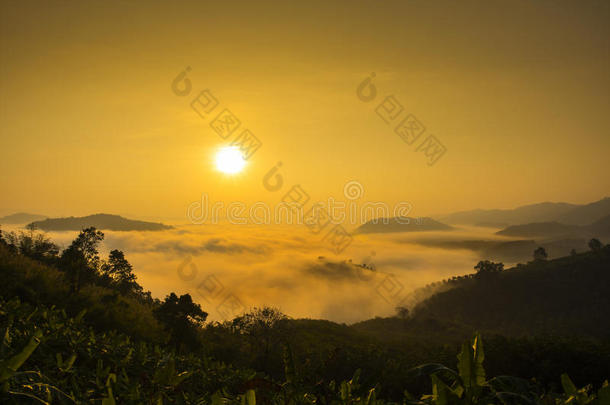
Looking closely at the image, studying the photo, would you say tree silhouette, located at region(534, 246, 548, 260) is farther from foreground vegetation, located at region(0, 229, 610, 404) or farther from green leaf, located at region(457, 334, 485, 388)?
green leaf, located at region(457, 334, 485, 388)

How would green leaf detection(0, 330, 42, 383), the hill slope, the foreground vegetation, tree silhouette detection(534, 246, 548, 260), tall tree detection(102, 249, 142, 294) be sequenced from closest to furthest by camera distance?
green leaf detection(0, 330, 42, 383) < the foreground vegetation < tall tree detection(102, 249, 142, 294) < the hill slope < tree silhouette detection(534, 246, 548, 260)

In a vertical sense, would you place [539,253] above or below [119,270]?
below

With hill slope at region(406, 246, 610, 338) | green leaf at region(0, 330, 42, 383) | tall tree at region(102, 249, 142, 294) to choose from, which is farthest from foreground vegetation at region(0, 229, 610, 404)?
hill slope at region(406, 246, 610, 338)

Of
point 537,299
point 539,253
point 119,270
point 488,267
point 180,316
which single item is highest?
point 119,270

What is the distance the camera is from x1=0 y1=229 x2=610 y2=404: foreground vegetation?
1979mm

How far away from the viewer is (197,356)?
31.3ft

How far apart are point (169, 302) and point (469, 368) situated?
32604 millimetres

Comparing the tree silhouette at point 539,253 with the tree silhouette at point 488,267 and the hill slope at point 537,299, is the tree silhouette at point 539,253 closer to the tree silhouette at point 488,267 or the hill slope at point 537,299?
the hill slope at point 537,299

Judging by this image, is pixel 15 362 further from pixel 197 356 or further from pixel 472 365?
pixel 197 356

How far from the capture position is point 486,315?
164 m

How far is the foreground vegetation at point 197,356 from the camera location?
6.49ft

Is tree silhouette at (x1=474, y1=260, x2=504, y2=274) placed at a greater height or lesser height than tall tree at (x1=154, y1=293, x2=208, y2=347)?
lesser

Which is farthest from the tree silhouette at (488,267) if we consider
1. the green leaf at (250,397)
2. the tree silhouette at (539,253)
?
the green leaf at (250,397)

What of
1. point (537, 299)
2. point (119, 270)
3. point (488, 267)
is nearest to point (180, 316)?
point (119, 270)
